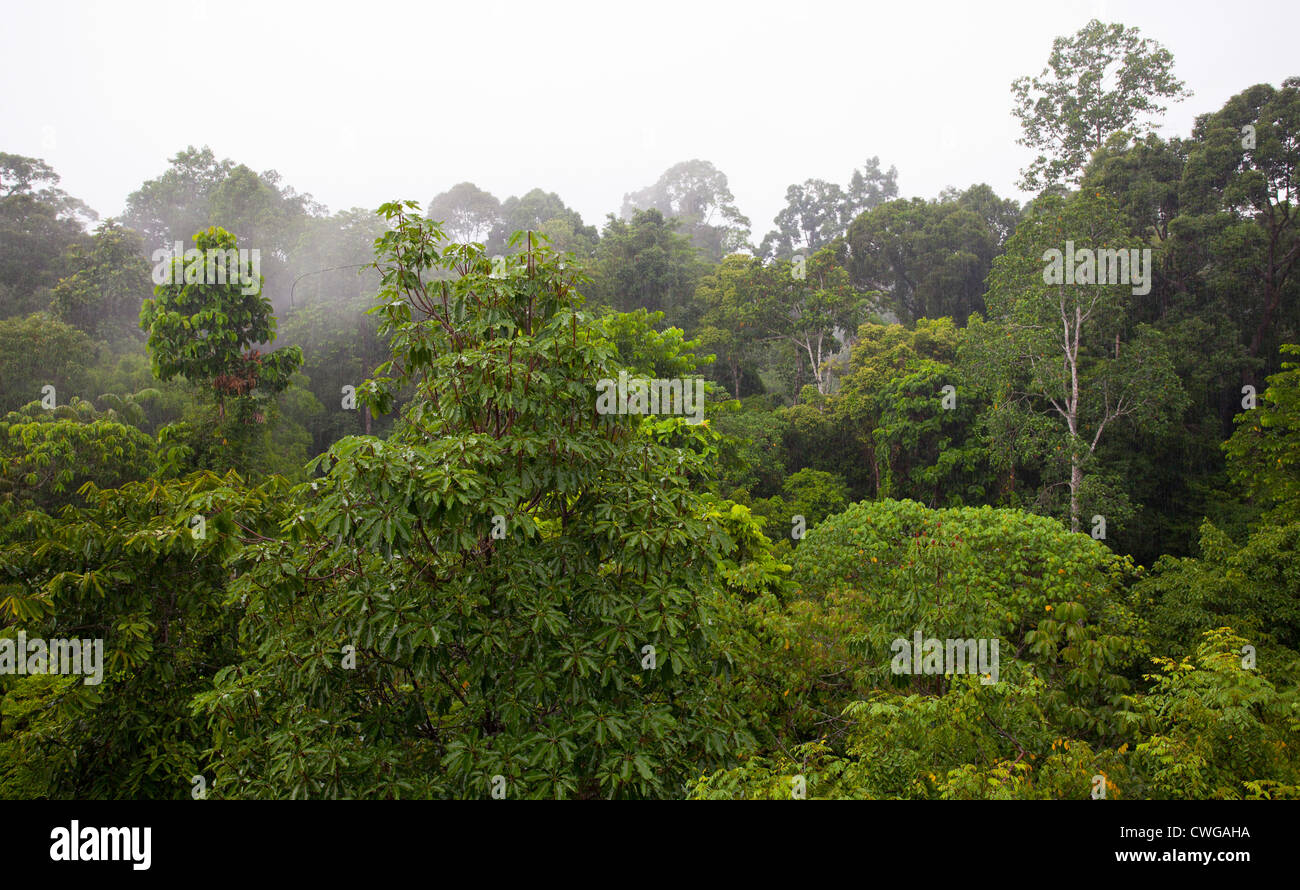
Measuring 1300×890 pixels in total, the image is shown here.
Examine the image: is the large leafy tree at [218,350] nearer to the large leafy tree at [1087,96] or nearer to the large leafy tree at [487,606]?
the large leafy tree at [487,606]

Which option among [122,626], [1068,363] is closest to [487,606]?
[122,626]

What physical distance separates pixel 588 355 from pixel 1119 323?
1699cm

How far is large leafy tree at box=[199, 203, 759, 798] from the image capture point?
435cm

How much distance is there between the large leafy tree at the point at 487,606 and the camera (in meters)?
4.35

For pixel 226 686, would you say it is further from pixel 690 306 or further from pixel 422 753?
pixel 690 306

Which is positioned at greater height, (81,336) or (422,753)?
(81,336)

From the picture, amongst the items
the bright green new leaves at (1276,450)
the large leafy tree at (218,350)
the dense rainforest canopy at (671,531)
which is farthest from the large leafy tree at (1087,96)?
the large leafy tree at (218,350)

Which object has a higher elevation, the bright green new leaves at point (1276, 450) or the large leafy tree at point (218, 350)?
the large leafy tree at point (218, 350)

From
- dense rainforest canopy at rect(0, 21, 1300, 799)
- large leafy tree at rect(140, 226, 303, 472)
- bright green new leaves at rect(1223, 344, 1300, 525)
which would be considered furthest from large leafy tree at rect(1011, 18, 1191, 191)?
large leafy tree at rect(140, 226, 303, 472)

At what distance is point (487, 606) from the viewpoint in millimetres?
4812

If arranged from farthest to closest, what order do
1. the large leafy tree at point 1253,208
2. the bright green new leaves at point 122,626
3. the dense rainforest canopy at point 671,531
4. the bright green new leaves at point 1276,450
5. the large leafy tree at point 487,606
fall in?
the large leafy tree at point 1253,208, the bright green new leaves at point 1276,450, the bright green new leaves at point 122,626, the dense rainforest canopy at point 671,531, the large leafy tree at point 487,606

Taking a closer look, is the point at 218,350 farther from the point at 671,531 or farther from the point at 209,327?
the point at 671,531
